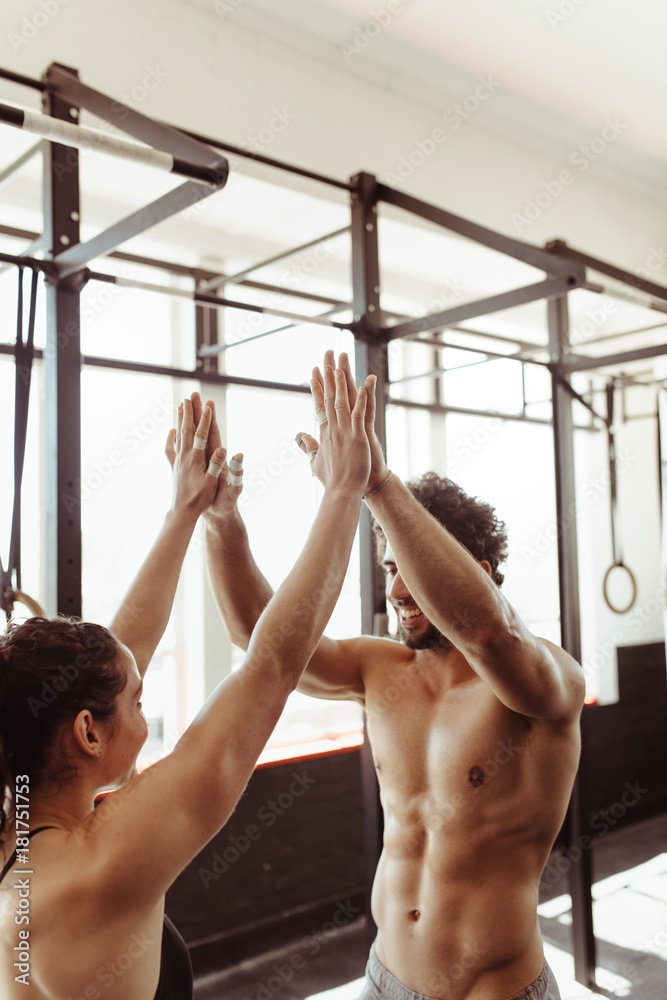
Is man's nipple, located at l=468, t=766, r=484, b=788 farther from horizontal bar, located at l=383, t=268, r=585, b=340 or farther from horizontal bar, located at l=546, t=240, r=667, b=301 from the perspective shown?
horizontal bar, located at l=546, t=240, r=667, b=301

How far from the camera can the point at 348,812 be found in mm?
3879

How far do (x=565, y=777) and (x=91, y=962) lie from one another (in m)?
0.99

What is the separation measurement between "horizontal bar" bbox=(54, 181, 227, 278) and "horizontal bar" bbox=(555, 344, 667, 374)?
160 cm

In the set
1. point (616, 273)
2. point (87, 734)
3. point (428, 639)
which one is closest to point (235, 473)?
point (87, 734)

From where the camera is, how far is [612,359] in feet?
8.91

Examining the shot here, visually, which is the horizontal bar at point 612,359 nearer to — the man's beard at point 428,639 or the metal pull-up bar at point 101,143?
the man's beard at point 428,639

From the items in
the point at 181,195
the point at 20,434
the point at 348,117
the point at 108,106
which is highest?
the point at 348,117

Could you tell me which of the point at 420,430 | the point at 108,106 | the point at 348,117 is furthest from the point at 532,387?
the point at 108,106

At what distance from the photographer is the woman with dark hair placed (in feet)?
2.92

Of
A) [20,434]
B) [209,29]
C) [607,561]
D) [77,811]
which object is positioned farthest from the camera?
[607,561]

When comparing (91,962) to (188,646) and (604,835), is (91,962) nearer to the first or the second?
(188,646)

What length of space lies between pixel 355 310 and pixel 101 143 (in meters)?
0.96

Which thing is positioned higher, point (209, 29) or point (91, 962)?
point (209, 29)

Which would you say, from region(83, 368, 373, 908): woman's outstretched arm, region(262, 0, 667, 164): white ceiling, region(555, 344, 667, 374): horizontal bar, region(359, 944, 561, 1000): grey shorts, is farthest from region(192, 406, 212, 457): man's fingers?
region(262, 0, 667, 164): white ceiling
